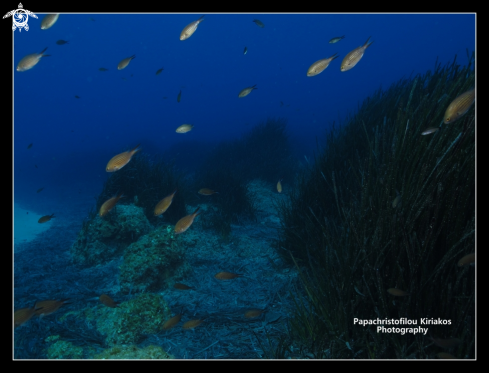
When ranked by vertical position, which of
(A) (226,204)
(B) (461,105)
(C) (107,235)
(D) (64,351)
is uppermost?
(B) (461,105)

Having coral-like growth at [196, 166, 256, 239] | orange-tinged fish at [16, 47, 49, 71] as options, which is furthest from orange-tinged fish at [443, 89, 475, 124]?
orange-tinged fish at [16, 47, 49, 71]

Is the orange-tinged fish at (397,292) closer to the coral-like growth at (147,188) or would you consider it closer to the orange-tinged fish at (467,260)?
the orange-tinged fish at (467,260)

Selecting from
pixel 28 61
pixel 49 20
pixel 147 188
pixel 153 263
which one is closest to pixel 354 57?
pixel 153 263

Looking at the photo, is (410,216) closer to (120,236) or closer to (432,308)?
(432,308)

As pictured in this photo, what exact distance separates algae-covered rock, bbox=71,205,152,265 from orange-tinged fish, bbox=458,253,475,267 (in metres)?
5.30

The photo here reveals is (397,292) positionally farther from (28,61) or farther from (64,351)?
(28,61)

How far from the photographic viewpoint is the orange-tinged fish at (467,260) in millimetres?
1962

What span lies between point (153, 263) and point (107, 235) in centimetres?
176

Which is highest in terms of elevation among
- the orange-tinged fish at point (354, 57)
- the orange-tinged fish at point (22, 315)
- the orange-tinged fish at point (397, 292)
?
the orange-tinged fish at point (354, 57)

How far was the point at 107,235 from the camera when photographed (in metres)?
5.39

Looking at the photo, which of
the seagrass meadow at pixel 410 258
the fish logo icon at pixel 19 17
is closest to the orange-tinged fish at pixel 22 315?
the seagrass meadow at pixel 410 258

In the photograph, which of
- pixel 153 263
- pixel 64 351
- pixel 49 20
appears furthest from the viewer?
pixel 153 263

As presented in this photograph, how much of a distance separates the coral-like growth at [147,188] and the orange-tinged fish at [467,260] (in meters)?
5.54

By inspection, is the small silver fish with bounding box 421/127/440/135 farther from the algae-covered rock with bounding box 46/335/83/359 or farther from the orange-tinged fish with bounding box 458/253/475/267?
the algae-covered rock with bounding box 46/335/83/359
